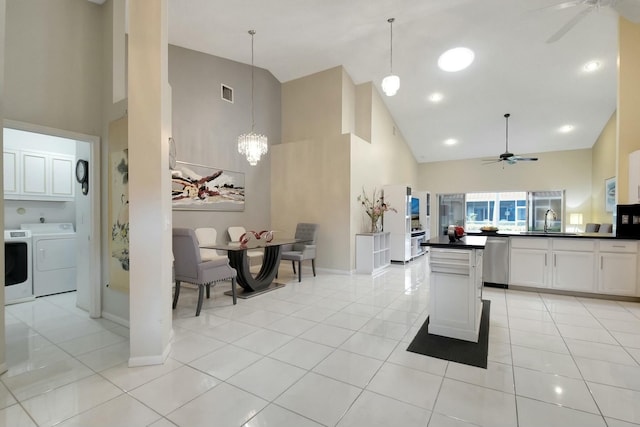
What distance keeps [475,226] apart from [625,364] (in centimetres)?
832

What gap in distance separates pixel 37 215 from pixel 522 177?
11.7 meters

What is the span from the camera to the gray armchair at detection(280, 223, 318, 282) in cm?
507

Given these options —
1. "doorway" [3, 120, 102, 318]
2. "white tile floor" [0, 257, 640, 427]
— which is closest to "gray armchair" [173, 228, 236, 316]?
"white tile floor" [0, 257, 640, 427]

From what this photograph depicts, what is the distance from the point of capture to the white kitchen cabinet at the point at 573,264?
13.2ft

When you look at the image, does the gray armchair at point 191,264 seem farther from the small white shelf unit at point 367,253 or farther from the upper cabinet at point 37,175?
the small white shelf unit at point 367,253

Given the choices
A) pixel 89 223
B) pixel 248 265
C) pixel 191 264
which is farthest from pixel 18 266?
pixel 248 265

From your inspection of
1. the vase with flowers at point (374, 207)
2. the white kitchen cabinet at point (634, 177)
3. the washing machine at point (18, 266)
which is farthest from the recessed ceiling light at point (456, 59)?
the washing machine at point (18, 266)

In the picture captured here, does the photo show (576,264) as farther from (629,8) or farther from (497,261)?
(629,8)

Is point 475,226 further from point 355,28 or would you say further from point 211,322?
point 211,322

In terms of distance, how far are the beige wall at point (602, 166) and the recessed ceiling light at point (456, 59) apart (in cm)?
418

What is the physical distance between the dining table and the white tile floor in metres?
0.64

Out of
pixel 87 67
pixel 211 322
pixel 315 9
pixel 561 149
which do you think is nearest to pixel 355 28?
pixel 315 9

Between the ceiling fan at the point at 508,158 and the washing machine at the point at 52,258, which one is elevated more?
the ceiling fan at the point at 508,158

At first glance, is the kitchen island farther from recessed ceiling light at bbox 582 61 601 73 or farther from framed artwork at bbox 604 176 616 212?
framed artwork at bbox 604 176 616 212
